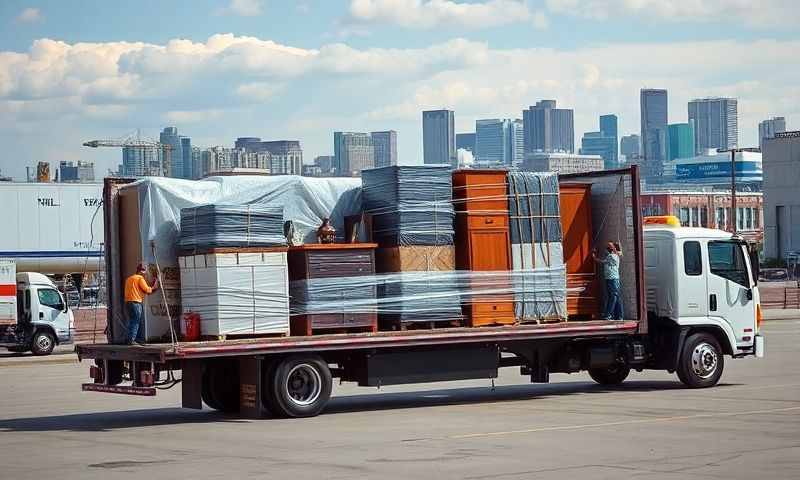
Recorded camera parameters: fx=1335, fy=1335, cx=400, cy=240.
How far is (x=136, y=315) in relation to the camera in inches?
715

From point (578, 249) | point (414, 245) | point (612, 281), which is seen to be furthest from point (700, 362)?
point (414, 245)

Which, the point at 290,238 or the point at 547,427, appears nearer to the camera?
the point at 547,427

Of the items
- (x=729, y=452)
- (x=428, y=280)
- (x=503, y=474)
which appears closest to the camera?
(x=503, y=474)

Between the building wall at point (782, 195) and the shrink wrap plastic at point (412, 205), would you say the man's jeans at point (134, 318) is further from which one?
the building wall at point (782, 195)

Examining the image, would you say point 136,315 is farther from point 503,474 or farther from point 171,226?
point 503,474

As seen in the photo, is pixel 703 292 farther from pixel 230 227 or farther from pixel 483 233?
pixel 230 227

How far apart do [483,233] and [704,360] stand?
4643 millimetres

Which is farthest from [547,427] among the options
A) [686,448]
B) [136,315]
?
[136,315]

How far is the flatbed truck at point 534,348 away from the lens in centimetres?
1811

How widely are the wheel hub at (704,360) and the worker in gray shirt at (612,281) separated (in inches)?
65.3

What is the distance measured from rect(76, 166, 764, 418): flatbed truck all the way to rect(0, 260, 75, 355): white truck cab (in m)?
21.2

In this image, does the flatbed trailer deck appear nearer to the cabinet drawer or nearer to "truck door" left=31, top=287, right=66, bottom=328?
the cabinet drawer

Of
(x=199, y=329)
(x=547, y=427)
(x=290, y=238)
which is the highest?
(x=290, y=238)

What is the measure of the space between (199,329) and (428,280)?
340cm
